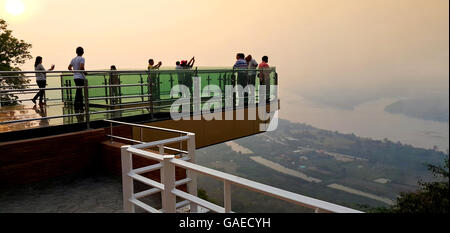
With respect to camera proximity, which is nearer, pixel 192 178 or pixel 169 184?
pixel 169 184

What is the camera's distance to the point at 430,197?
100 feet

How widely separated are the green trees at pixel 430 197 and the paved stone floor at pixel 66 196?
93.8 feet

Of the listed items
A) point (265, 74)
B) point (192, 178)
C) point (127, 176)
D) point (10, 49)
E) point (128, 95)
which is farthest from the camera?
point (10, 49)

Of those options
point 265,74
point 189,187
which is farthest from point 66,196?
point 265,74

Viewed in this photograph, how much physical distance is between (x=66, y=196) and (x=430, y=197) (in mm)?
31528

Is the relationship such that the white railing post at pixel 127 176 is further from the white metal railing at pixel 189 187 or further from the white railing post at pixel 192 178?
the white railing post at pixel 192 178

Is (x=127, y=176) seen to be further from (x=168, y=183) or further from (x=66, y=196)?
(x=66, y=196)

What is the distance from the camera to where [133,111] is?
10391 mm

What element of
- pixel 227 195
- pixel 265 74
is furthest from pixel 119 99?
pixel 227 195

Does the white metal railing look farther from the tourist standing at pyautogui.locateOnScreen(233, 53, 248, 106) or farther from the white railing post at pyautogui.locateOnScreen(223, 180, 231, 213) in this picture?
the tourist standing at pyautogui.locateOnScreen(233, 53, 248, 106)

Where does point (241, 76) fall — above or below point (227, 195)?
above

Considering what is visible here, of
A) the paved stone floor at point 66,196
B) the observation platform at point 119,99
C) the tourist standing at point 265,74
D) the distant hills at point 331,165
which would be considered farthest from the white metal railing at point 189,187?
the distant hills at point 331,165

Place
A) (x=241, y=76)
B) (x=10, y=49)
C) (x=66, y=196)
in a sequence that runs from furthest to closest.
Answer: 1. (x=10, y=49)
2. (x=241, y=76)
3. (x=66, y=196)
